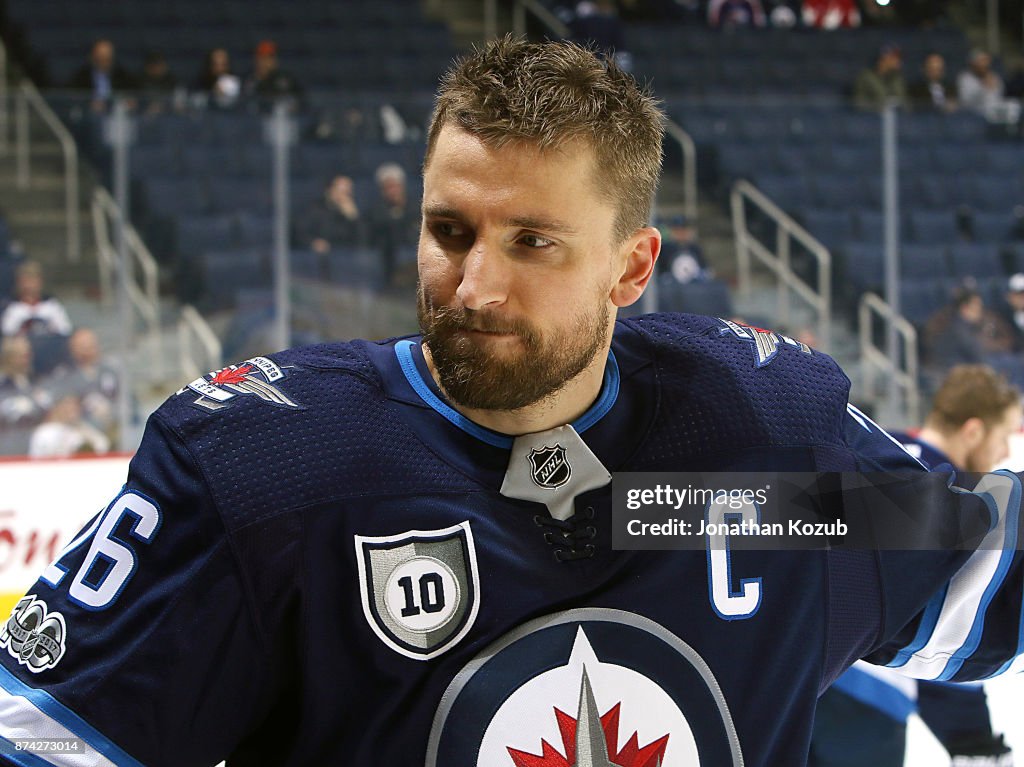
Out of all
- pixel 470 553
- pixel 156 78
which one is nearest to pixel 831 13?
pixel 156 78

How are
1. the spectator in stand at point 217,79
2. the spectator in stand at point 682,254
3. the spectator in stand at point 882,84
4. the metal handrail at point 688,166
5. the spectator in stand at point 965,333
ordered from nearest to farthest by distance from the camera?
the spectator in stand at point 682,254
the metal handrail at point 688,166
the spectator in stand at point 965,333
the spectator in stand at point 217,79
the spectator in stand at point 882,84

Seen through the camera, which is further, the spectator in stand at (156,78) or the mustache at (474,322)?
the spectator in stand at (156,78)

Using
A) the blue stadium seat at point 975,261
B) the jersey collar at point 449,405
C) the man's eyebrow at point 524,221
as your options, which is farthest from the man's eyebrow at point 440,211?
the blue stadium seat at point 975,261

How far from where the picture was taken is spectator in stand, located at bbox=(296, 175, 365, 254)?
4562 millimetres

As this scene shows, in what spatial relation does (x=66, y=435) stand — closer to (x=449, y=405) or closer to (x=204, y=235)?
(x=204, y=235)

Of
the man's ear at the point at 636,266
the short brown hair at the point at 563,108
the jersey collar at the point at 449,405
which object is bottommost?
the jersey collar at the point at 449,405

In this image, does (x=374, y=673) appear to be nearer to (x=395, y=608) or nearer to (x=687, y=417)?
(x=395, y=608)

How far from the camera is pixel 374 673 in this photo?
1137 millimetres

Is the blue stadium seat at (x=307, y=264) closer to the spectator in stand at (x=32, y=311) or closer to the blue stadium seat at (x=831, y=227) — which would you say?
the spectator in stand at (x=32, y=311)

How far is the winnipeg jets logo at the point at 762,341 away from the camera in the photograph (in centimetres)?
138

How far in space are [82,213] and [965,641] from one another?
3.69 m

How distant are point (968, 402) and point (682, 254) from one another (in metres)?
1.56

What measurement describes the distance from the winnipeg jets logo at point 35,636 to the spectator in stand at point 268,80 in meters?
6.05

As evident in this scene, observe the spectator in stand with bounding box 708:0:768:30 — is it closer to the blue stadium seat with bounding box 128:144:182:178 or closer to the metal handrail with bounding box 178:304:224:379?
the blue stadium seat with bounding box 128:144:182:178
